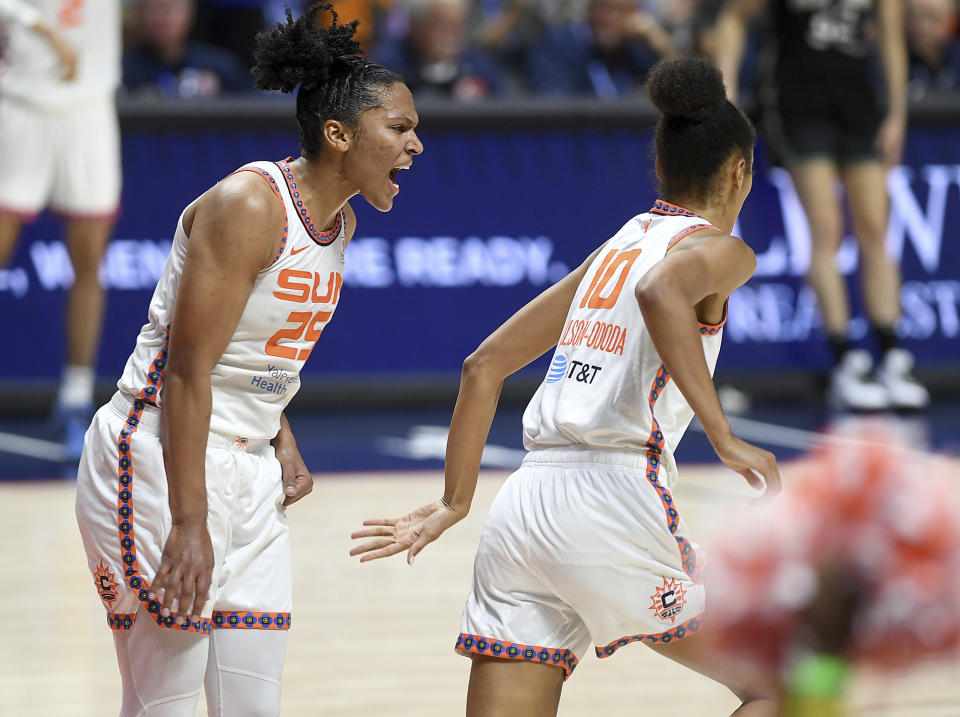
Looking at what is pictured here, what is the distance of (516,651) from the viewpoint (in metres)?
2.61

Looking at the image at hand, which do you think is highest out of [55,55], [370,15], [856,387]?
[55,55]

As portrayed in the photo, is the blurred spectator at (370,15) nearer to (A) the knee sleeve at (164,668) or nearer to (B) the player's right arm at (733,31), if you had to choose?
(B) the player's right arm at (733,31)

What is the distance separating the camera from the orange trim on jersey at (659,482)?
2619mm

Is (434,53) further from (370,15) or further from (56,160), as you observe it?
(56,160)

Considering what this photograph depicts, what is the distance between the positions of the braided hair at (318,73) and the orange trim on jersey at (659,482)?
69 cm

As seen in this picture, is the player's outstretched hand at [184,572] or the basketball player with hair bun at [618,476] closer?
the player's outstretched hand at [184,572]

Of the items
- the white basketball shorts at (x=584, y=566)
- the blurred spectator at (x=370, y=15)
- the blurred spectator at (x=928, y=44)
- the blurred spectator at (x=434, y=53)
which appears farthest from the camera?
the blurred spectator at (x=928, y=44)

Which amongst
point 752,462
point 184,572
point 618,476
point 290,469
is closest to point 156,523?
point 184,572

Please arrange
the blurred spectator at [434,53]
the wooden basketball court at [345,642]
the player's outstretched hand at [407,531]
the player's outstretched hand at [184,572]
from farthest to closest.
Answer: the blurred spectator at [434,53]
the wooden basketball court at [345,642]
the player's outstretched hand at [407,531]
the player's outstretched hand at [184,572]

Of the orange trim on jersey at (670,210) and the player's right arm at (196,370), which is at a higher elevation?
the orange trim on jersey at (670,210)

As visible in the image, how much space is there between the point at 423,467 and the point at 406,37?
113 inches

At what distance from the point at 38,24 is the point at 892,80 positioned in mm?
4037

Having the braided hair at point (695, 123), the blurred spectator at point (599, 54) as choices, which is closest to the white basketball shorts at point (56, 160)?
the blurred spectator at point (599, 54)

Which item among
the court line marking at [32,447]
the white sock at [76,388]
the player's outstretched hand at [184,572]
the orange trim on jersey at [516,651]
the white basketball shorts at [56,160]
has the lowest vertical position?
the court line marking at [32,447]
